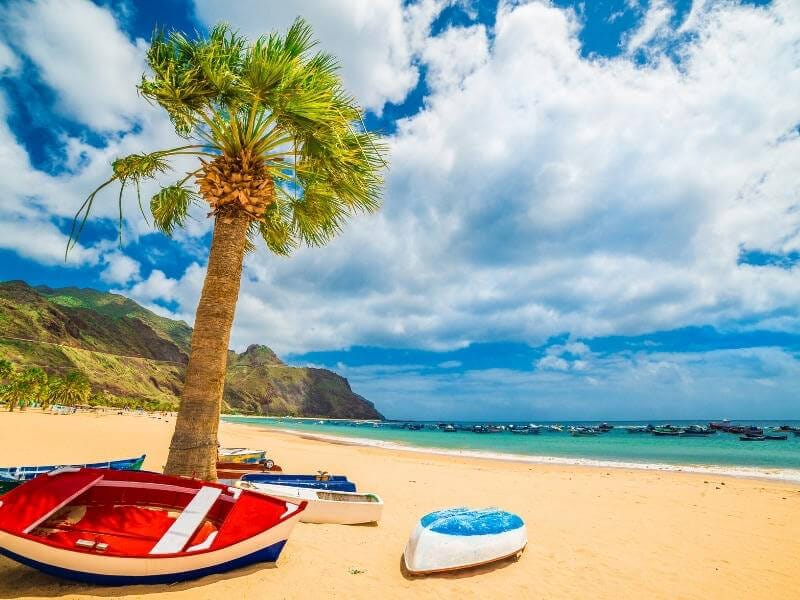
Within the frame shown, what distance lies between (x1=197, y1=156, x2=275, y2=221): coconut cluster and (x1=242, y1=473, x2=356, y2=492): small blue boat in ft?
21.9

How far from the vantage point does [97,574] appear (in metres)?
4.39

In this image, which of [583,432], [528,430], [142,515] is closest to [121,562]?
[142,515]

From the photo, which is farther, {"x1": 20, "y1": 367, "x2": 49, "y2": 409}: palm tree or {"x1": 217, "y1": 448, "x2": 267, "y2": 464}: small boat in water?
{"x1": 20, "y1": 367, "x2": 49, "y2": 409}: palm tree

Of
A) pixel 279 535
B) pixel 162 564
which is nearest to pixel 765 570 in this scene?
pixel 279 535

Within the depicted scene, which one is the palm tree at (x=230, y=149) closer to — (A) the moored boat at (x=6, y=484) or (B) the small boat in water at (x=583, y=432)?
(A) the moored boat at (x=6, y=484)

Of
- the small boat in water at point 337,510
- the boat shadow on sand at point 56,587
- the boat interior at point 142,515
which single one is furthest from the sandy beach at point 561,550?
the boat interior at point 142,515

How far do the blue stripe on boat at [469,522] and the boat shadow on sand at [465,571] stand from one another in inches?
19.1

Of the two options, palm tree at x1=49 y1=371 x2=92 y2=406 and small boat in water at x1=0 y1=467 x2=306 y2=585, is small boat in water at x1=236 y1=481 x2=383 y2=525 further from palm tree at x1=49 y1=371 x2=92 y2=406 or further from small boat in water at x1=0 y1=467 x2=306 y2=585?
palm tree at x1=49 y1=371 x2=92 y2=406

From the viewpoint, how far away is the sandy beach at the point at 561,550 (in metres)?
5.25

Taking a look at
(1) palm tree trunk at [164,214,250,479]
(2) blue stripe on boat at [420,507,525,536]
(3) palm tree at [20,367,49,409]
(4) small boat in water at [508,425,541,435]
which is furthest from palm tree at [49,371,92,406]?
(4) small boat in water at [508,425,541,435]

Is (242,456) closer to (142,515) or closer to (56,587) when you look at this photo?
(142,515)

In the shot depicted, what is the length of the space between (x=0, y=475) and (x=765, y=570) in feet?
44.8

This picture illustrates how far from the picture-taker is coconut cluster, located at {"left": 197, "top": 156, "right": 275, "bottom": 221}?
749cm

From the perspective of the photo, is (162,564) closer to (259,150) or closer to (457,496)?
(259,150)
